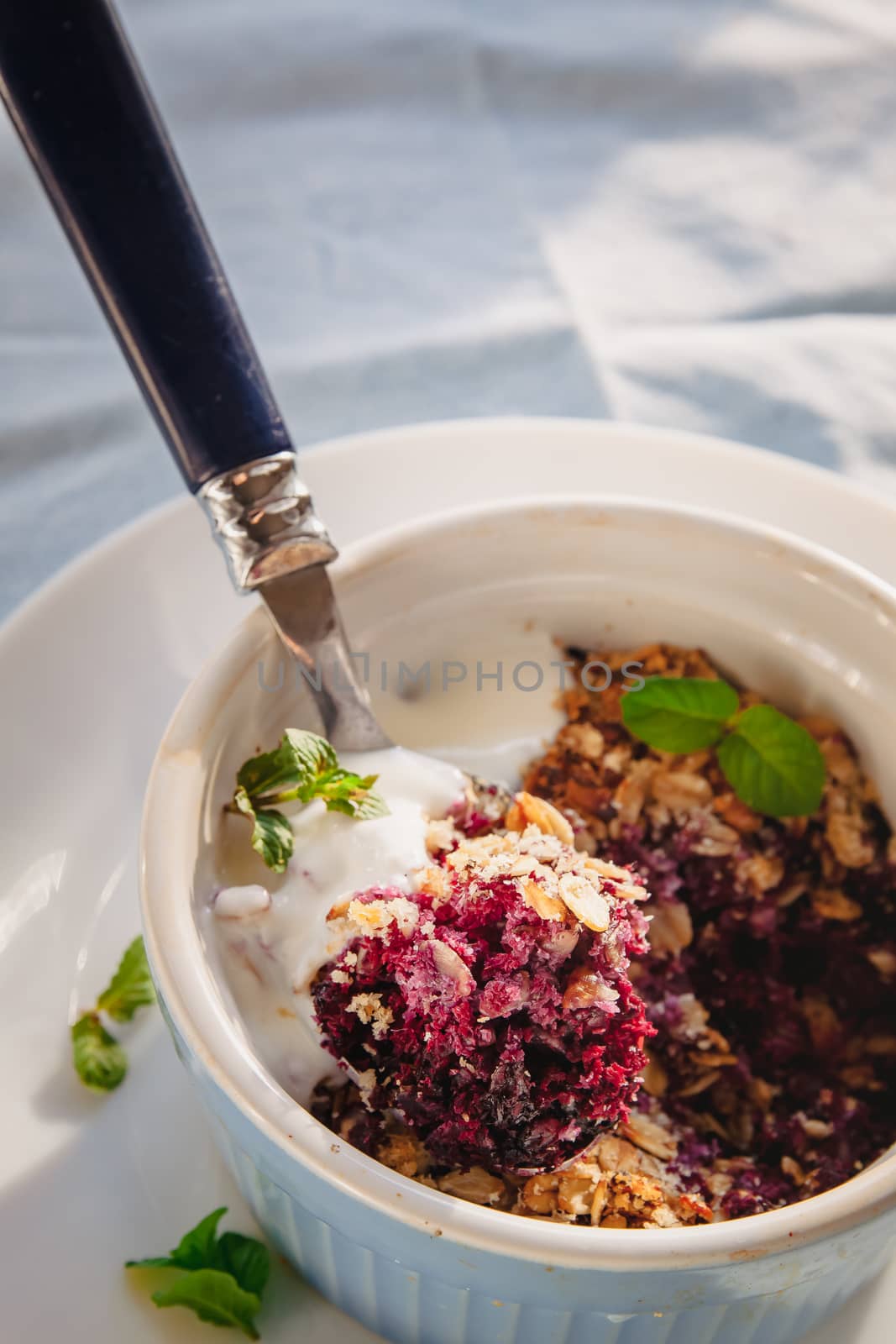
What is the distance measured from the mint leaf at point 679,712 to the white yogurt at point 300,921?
0.29 meters

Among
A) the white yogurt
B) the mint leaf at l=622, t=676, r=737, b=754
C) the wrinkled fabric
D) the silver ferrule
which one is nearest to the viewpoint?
the white yogurt

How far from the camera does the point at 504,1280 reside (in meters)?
0.88

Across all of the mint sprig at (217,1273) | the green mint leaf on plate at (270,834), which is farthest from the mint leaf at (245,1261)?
the green mint leaf on plate at (270,834)

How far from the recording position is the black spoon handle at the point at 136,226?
1040mm

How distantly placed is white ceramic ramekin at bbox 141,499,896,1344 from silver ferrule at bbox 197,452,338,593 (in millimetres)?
62

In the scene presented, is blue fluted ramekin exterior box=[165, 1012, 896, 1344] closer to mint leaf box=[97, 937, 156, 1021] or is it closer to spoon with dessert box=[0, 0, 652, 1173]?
spoon with dessert box=[0, 0, 652, 1173]

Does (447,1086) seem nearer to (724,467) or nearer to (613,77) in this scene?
(724,467)

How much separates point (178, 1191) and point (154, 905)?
1.10 ft

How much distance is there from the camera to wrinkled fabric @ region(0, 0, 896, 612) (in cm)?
213

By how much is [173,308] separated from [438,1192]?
2.61 ft

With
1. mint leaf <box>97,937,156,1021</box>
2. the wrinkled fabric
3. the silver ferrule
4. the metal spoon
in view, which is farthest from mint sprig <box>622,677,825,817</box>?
the wrinkled fabric

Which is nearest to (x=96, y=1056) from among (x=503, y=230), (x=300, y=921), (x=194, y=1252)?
(x=194, y=1252)

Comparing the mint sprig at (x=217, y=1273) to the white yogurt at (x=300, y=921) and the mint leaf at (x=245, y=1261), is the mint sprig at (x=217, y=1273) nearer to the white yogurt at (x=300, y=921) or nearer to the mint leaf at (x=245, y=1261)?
the mint leaf at (x=245, y=1261)

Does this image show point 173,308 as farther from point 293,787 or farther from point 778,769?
point 778,769
